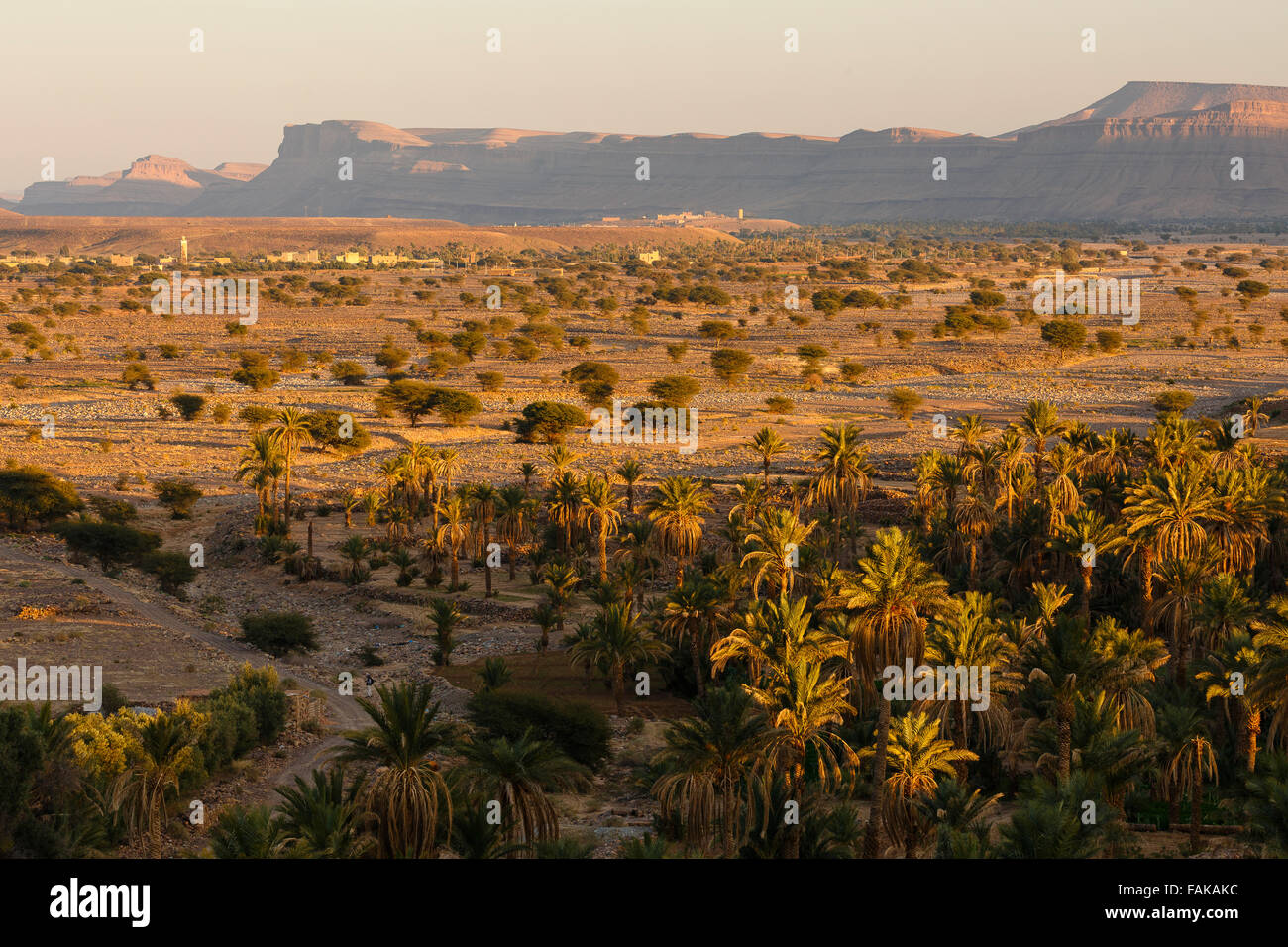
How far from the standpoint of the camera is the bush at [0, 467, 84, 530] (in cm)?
6131

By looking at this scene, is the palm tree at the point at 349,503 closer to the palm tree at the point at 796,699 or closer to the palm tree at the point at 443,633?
the palm tree at the point at 443,633

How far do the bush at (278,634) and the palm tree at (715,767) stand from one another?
22038 millimetres

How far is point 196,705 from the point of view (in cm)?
3406

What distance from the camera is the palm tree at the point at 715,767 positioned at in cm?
2575

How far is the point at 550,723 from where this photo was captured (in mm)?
33594

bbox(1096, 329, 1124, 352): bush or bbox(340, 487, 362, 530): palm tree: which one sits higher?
bbox(1096, 329, 1124, 352): bush

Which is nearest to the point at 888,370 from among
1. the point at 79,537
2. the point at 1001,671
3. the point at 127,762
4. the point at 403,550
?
the point at 403,550

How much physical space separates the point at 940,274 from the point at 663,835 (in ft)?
595

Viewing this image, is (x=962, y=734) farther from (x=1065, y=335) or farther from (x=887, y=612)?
(x=1065, y=335)

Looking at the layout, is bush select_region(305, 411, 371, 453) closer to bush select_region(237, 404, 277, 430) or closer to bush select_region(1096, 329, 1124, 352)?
bush select_region(237, 404, 277, 430)

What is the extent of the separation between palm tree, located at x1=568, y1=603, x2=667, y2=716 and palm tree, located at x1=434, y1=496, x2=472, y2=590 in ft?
47.1

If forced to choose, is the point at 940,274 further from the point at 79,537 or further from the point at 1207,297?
the point at 79,537

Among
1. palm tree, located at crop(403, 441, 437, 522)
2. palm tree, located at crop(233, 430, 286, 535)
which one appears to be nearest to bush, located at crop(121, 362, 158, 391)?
palm tree, located at crop(233, 430, 286, 535)

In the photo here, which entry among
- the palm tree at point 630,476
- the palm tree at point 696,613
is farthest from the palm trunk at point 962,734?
the palm tree at point 630,476
